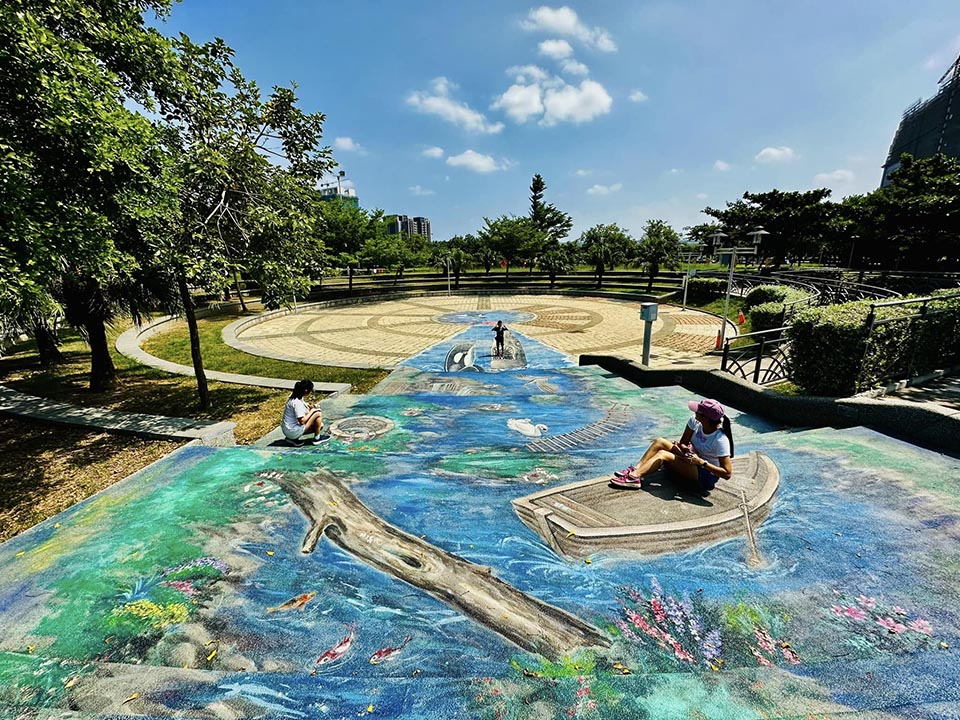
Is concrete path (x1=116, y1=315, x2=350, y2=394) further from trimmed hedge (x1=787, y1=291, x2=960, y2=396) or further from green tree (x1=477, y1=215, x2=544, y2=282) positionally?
green tree (x1=477, y1=215, x2=544, y2=282)

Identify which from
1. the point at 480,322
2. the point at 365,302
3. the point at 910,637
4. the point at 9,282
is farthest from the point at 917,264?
the point at 9,282

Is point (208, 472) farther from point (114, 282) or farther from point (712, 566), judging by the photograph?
point (114, 282)

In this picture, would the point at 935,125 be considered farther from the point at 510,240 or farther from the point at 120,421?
the point at 120,421

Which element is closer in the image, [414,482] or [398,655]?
[398,655]

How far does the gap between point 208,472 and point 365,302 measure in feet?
105

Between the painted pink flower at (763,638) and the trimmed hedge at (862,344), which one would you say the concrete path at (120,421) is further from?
the trimmed hedge at (862,344)

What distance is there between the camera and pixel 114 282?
1117cm

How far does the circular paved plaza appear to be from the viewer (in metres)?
17.5

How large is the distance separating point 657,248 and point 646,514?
37556 millimetres

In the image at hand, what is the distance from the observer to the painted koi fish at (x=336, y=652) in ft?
9.26

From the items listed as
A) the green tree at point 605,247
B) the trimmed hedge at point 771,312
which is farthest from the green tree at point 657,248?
the trimmed hedge at point 771,312

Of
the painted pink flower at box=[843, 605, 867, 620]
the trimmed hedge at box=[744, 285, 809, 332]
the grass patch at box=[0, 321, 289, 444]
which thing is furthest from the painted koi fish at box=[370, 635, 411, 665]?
the trimmed hedge at box=[744, 285, 809, 332]

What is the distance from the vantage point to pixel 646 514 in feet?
14.1

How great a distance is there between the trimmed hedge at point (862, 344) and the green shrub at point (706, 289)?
2241 centimetres
